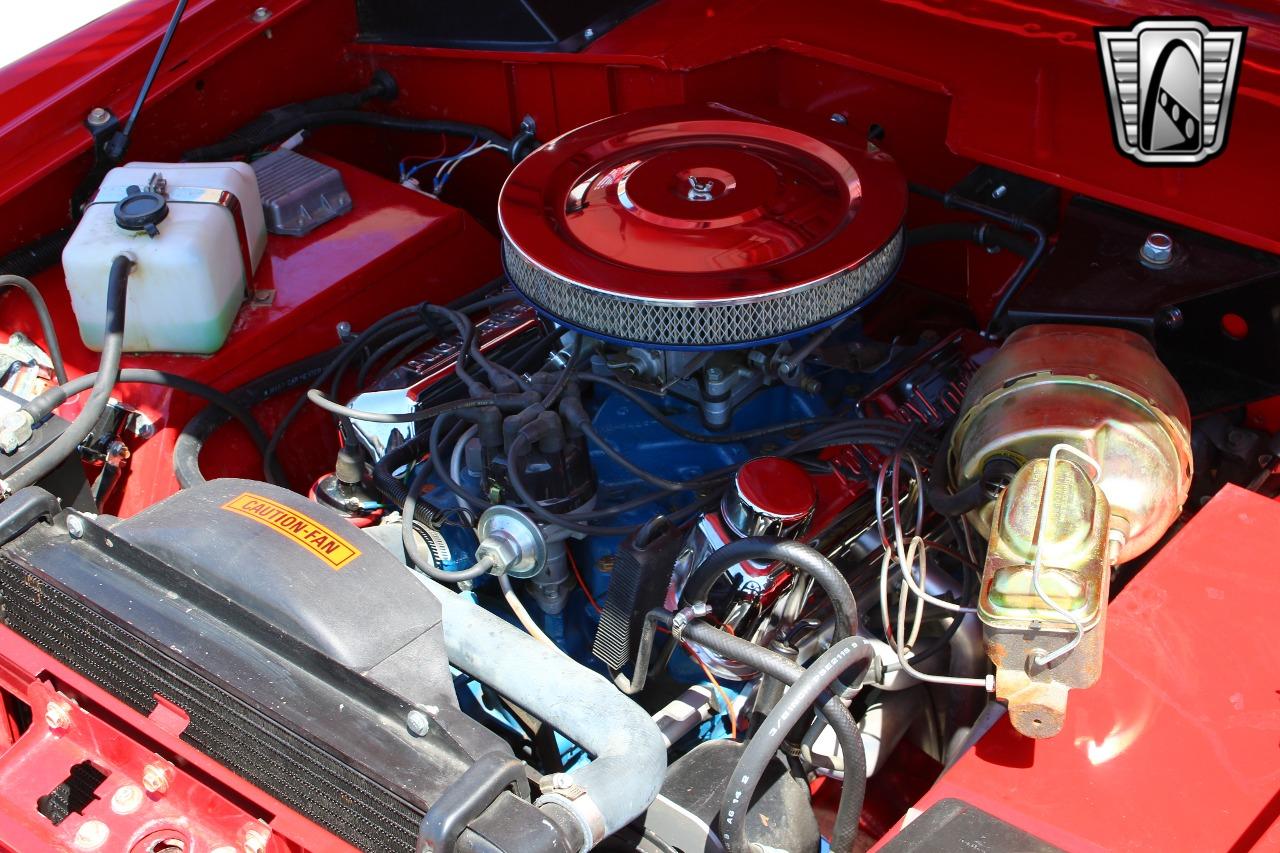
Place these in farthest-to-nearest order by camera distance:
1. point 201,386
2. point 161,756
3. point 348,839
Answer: point 201,386 < point 161,756 < point 348,839

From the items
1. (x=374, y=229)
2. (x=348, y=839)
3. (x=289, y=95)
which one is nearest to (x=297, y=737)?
(x=348, y=839)

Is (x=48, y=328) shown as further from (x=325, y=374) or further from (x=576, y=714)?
(x=576, y=714)

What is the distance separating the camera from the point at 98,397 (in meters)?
1.50

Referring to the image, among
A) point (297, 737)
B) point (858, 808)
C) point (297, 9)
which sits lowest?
point (858, 808)

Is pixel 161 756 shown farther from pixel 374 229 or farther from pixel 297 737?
pixel 374 229

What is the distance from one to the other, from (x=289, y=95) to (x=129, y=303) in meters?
0.64

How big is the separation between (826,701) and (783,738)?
0.07m

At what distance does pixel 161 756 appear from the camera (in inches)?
48.5

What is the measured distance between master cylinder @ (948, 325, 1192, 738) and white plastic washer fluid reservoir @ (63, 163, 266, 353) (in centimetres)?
103

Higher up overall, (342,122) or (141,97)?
(141,97)

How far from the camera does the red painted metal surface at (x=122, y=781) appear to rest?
1172 millimetres

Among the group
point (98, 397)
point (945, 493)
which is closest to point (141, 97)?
point (98, 397)

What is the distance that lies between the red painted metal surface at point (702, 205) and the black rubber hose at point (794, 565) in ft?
0.85

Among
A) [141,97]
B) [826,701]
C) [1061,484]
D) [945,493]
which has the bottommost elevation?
[826,701]
